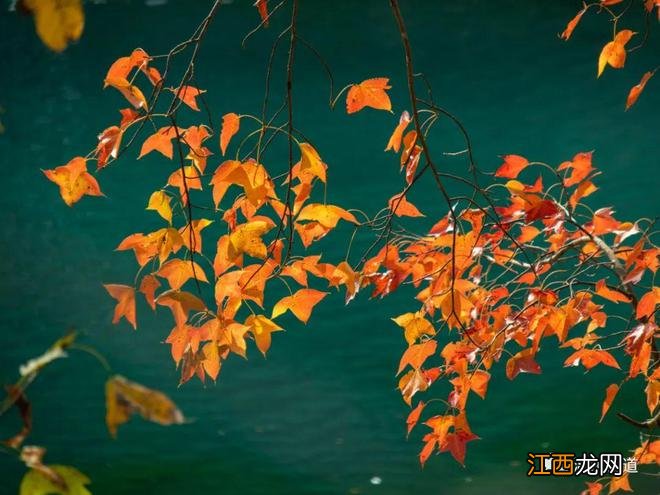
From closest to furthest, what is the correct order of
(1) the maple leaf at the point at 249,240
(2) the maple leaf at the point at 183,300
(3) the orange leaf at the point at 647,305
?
(2) the maple leaf at the point at 183,300 < (1) the maple leaf at the point at 249,240 < (3) the orange leaf at the point at 647,305

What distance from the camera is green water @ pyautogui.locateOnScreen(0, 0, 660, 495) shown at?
341cm

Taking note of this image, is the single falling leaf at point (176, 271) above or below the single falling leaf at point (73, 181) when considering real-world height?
below

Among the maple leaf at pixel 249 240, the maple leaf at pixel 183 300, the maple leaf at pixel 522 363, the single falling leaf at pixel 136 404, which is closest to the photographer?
the single falling leaf at pixel 136 404

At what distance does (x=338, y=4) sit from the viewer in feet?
19.0

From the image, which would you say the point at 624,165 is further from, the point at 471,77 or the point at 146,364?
the point at 146,364

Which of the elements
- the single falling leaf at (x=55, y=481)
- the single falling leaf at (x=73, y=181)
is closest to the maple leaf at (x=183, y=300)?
the single falling leaf at (x=73, y=181)

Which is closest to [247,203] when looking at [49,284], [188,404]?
[188,404]

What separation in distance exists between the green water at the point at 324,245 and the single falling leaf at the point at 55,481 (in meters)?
2.73

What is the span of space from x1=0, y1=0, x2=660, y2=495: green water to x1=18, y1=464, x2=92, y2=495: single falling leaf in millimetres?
2728

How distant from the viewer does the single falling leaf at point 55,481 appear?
0.57 meters

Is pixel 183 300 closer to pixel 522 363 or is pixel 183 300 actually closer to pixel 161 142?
pixel 161 142

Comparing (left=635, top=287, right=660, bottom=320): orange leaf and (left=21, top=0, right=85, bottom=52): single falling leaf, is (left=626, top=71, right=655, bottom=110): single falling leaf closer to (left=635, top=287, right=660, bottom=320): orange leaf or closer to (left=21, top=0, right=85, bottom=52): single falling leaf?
(left=635, top=287, right=660, bottom=320): orange leaf

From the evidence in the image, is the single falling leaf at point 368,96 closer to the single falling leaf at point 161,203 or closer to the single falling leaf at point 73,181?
the single falling leaf at point 161,203

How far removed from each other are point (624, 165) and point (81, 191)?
4.15 m
